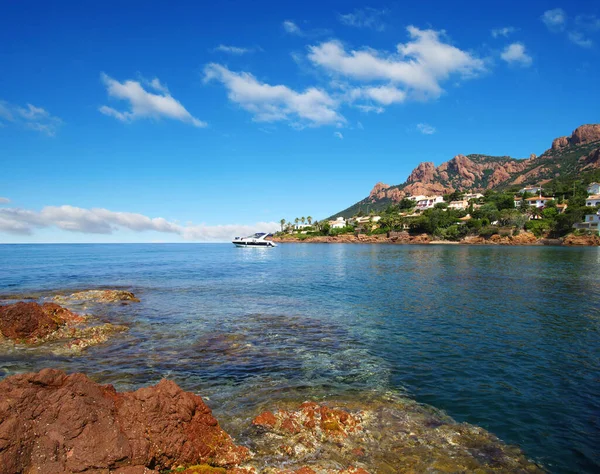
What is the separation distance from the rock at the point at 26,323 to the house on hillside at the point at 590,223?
487 ft

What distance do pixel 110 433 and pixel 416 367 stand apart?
418 inches

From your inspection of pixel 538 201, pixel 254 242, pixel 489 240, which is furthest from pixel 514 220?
pixel 254 242

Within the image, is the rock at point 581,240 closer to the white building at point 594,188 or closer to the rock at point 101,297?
the white building at point 594,188

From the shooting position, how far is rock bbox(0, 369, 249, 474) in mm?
5582

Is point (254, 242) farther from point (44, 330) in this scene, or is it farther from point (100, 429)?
point (100, 429)

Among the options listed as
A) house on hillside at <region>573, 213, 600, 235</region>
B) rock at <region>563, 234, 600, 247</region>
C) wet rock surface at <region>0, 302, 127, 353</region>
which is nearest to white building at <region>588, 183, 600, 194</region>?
house on hillside at <region>573, 213, 600, 235</region>

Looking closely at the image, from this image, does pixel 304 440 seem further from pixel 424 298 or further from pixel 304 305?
pixel 424 298

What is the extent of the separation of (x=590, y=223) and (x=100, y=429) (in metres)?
155

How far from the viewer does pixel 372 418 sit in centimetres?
924

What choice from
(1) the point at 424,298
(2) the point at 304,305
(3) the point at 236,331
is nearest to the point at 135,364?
(3) the point at 236,331

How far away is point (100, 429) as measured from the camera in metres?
6.20

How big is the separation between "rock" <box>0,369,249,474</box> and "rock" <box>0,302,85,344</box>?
12793 mm

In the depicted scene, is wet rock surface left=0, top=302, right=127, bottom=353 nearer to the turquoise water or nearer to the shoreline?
the turquoise water

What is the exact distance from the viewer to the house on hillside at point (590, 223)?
4656 inches
